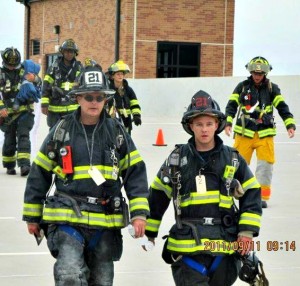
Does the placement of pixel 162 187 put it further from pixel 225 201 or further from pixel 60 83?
pixel 60 83

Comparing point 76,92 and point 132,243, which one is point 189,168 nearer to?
point 76,92

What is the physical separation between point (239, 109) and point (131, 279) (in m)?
4.60

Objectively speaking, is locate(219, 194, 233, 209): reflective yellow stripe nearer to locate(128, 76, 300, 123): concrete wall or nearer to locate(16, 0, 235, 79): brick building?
locate(128, 76, 300, 123): concrete wall

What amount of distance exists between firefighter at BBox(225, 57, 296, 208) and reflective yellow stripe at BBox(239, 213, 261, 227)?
6.03 meters

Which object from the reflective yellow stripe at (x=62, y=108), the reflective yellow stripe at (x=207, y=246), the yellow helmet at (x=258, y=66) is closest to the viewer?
the reflective yellow stripe at (x=207, y=246)

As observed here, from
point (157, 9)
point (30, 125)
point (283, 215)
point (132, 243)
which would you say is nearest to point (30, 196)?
point (132, 243)

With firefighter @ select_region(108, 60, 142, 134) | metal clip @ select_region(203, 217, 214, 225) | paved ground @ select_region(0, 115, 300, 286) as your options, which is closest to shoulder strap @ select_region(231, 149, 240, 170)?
metal clip @ select_region(203, 217, 214, 225)

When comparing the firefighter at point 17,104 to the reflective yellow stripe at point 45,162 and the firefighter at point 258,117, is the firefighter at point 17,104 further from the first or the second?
the reflective yellow stripe at point 45,162

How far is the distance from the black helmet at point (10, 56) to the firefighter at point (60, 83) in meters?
0.69

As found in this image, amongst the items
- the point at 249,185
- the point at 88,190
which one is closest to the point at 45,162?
the point at 88,190

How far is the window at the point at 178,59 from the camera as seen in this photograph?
4338cm

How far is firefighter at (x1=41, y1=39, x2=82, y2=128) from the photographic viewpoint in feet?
49.8

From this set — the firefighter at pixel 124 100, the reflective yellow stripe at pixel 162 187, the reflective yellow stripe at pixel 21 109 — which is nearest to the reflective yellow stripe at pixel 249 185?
the reflective yellow stripe at pixel 162 187

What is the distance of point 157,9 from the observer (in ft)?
139
